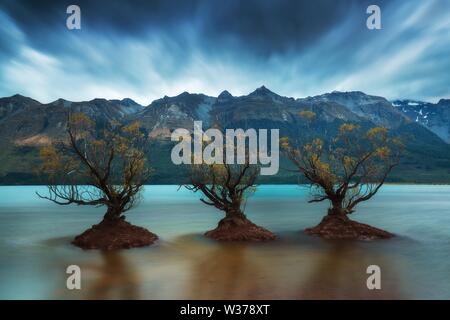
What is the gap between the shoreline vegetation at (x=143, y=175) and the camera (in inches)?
1363

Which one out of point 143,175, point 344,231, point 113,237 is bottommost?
point 344,231

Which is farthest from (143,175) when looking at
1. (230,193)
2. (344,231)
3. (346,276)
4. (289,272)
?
(346,276)

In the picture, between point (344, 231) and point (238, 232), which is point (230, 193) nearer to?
point (238, 232)

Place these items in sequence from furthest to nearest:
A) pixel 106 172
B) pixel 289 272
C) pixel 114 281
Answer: pixel 106 172
pixel 289 272
pixel 114 281

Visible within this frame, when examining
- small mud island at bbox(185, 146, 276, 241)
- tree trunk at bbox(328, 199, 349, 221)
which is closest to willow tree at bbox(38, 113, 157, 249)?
small mud island at bbox(185, 146, 276, 241)

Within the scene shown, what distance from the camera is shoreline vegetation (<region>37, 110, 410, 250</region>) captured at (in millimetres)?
34625

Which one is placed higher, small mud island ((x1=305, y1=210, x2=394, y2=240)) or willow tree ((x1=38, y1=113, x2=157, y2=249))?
willow tree ((x1=38, y1=113, x2=157, y2=249))

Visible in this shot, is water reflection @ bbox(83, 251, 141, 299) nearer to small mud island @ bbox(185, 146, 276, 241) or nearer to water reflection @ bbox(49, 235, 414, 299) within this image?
water reflection @ bbox(49, 235, 414, 299)

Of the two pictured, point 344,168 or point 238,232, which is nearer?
point 238,232

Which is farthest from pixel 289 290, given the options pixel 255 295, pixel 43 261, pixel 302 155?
pixel 302 155

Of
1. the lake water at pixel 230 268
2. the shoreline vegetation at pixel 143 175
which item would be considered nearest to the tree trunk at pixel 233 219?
the shoreline vegetation at pixel 143 175

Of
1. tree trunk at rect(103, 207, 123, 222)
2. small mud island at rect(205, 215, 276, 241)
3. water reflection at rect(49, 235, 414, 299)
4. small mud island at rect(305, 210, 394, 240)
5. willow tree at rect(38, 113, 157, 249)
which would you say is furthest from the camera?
small mud island at rect(305, 210, 394, 240)

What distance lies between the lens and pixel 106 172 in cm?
3412

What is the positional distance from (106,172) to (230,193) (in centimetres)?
1385
